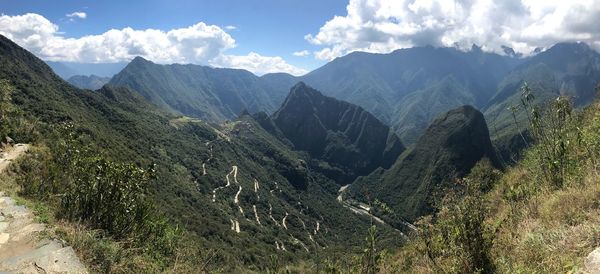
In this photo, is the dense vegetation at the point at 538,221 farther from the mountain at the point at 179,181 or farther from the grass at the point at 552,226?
the mountain at the point at 179,181

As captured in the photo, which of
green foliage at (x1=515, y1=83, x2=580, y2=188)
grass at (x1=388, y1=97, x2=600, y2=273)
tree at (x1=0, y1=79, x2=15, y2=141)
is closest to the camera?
grass at (x1=388, y1=97, x2=600, y2=273)

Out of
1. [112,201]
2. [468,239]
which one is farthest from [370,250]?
[112,201]

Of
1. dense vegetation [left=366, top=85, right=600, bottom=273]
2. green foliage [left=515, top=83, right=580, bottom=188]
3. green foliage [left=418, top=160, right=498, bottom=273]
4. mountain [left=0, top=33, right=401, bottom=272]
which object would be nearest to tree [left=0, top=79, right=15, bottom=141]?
dense vegetation [left=366, top=85, right=600, bottom=273]

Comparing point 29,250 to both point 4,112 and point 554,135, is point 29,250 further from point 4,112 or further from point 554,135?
point 4,112

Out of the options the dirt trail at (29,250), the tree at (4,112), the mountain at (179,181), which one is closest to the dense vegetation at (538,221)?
the dirt trail at (29,250)

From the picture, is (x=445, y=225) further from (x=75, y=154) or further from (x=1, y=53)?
(x=1, y=53)

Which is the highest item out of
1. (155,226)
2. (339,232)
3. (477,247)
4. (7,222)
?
(477,247)

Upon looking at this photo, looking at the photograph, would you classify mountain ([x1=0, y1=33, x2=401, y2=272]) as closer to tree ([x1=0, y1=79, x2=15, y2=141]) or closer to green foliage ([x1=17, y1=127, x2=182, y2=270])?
tree ([x1=0, y1=79, x2=15, y2=141])

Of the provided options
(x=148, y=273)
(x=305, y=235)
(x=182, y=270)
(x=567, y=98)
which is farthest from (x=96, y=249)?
(x=305, y=235)
